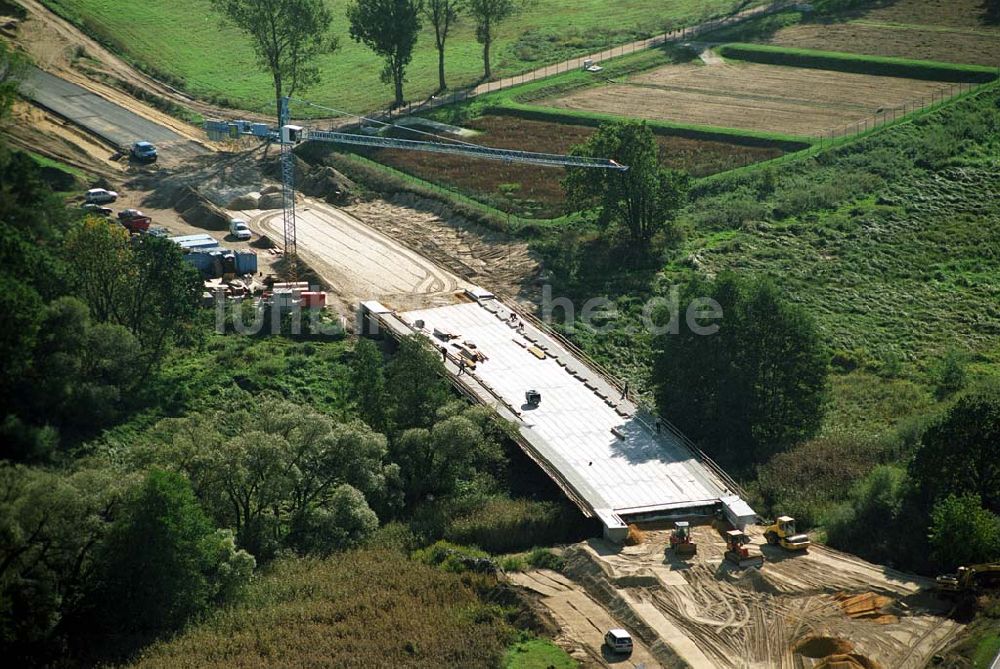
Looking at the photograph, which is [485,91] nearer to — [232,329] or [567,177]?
[567,177]

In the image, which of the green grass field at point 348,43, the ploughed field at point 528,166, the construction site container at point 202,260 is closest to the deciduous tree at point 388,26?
the green grass field at point 348,43

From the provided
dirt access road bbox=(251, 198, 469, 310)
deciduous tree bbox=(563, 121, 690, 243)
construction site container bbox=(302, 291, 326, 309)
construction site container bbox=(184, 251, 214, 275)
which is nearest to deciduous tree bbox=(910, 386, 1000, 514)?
deciduous tree bbox=(563, 121, 690, 243)

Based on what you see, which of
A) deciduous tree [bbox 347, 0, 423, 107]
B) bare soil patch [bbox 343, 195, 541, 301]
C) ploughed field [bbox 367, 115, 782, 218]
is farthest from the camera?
deciduous tree [bbox 347, 0, 423, 107]

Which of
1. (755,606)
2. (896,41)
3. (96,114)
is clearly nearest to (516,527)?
(755,606)

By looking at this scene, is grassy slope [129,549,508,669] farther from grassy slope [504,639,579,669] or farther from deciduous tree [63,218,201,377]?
deciduous tree [63,218,201,377]

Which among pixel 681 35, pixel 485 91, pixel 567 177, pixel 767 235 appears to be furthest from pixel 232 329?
pixel 681 35

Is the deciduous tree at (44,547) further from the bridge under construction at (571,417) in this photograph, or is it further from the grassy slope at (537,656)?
the bridge under construction at (571,417)
